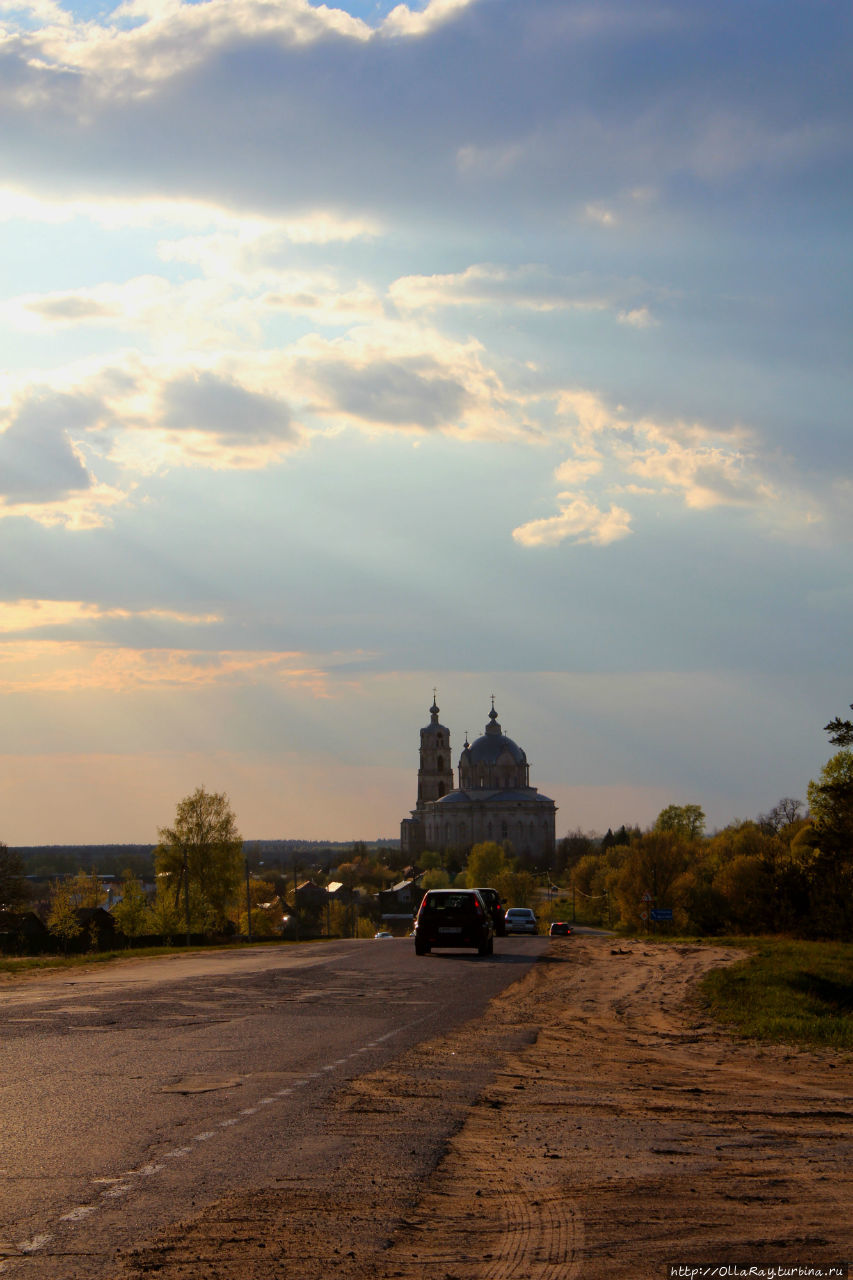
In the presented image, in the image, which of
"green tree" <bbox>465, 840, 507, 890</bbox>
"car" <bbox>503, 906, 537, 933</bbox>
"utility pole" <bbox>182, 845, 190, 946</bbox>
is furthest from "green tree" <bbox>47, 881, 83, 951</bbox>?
"green tree" <bbox>465, 840, 507, 890</bbox>

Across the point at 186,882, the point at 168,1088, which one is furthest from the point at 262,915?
the point at 168,1088

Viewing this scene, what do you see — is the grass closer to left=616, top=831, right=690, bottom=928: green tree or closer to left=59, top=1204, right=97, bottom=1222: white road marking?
left=59, top=1204, right=97, bottom=1222: white road marking

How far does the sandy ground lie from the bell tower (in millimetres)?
183725

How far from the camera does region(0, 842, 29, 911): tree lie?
2665 inches

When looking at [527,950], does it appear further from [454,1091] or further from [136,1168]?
[136,1168]

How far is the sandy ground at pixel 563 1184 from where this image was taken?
19.5 feet

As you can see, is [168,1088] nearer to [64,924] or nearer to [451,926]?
[451,926]

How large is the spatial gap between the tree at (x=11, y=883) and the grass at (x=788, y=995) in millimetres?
48346

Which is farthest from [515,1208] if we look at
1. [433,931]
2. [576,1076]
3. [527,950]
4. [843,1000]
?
[527,950]

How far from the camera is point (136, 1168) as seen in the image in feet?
25.5

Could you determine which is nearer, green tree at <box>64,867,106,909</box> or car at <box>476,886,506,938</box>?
car at <box>476,886,506,938</box>

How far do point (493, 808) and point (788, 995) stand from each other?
165496 mm

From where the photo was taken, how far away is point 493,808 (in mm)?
185375

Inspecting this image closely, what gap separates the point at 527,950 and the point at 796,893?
10.4 metres
